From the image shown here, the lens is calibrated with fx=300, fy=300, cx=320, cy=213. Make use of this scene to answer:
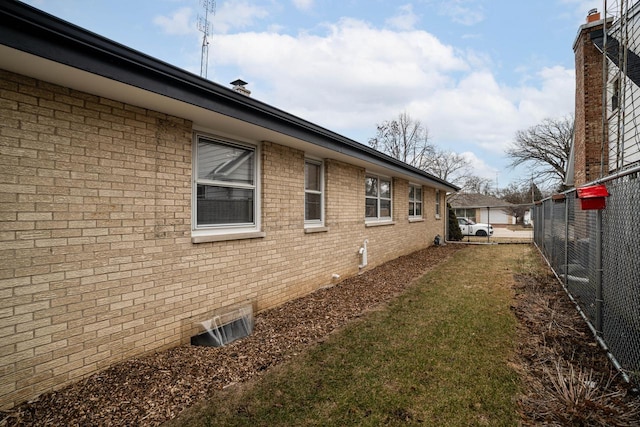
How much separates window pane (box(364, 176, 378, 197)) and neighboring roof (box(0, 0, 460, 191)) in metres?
4.62

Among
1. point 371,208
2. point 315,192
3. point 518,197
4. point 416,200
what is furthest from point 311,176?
point 518,197

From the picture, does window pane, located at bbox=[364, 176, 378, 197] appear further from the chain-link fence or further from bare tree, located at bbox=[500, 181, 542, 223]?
bare tree, located at bbox=[500, 181, 542, 223]

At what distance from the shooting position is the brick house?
2.54 m

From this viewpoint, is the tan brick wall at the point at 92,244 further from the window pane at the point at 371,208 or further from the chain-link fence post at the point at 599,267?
the window pane at the point at 371,208

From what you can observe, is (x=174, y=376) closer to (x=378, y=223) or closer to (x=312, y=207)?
(x=312, y=207)

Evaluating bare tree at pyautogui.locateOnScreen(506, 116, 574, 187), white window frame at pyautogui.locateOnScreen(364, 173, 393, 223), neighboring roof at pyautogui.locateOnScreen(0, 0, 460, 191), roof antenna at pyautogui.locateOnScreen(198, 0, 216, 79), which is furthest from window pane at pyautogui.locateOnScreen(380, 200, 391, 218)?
bare tree at pyautogui.locateOnScreen(506, 116, 574, 187)

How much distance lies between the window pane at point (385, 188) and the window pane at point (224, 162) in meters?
5.94

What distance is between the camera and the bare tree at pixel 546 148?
2756 cm

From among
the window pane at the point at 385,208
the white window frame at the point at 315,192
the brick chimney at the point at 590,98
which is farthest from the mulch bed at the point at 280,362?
the brick chimney at the point at 590,98

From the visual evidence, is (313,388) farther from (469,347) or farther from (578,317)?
(578,317)

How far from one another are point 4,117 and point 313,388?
11.9ft

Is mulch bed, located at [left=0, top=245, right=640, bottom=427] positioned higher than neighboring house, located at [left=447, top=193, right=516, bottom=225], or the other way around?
neighboring house, located at [left=447, top=193, right=516, bottom=225]

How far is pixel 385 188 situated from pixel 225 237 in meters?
7.10

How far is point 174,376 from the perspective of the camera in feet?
10.1
